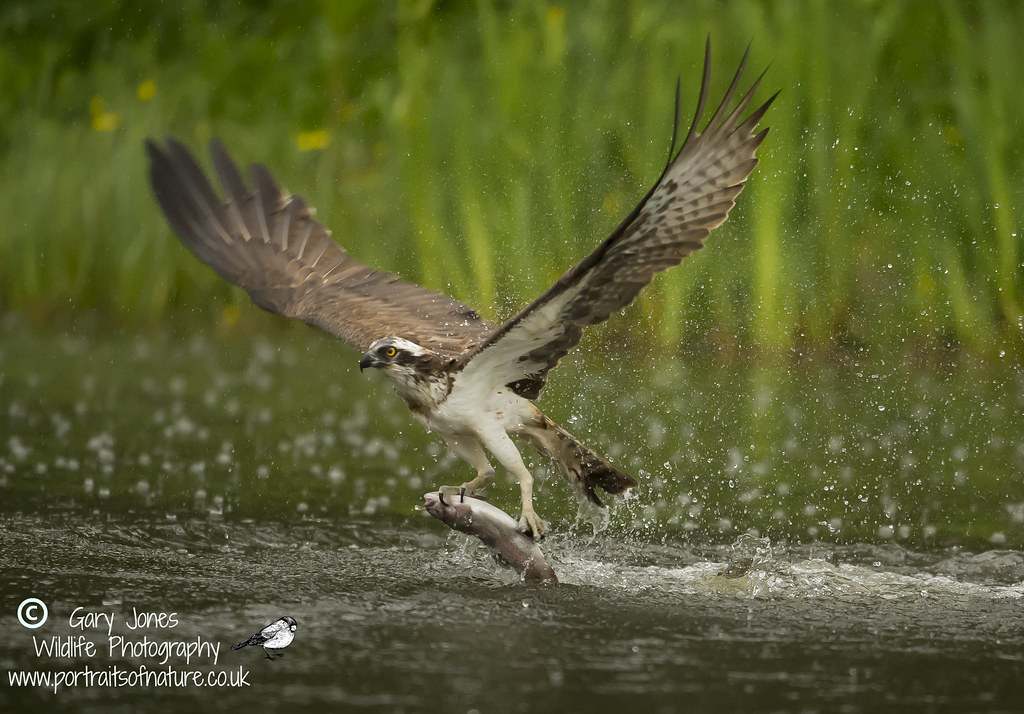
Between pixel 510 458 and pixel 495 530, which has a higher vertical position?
pixel 510 458

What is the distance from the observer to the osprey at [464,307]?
5.64 m

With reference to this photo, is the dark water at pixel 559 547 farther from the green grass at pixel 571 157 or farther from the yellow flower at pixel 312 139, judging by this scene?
the yellow flower at pixel 312 139

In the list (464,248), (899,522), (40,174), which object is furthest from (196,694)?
(40,174)

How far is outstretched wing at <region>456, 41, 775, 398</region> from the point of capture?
5.51 m

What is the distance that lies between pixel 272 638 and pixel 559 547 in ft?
6.97

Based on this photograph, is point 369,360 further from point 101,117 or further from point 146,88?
point 146,88

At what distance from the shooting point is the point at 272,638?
5.00 meters

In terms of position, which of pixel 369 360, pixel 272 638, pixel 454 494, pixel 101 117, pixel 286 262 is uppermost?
pixel 101 117

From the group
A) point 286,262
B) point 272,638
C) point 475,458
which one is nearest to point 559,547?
point 475,458

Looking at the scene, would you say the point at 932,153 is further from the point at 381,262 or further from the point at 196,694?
the point at 196,694

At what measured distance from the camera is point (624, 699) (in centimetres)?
445

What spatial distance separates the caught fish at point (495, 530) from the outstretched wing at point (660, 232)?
0.69m

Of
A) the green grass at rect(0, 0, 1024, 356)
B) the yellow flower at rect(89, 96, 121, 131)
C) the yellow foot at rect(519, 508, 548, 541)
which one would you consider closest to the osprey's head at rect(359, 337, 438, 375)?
the yellow foot at rect(519, 508, 548, 541)

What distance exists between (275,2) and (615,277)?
28.5ft
